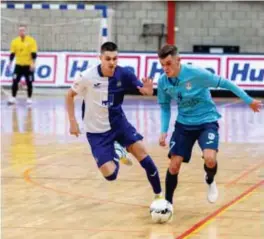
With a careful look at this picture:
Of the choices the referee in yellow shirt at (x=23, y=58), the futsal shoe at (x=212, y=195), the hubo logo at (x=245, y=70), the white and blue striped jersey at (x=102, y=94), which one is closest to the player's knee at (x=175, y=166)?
the futsal shoe at (x=212, y=195)

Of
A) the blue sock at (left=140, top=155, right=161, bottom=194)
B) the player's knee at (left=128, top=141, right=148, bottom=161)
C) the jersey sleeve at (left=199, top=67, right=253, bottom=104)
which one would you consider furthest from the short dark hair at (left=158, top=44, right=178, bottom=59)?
the blue sock at (left=140, top=155, right=161, bottom=194)

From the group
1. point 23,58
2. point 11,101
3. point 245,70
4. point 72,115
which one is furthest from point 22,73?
point 72,115

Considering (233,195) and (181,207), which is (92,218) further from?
(233,195)

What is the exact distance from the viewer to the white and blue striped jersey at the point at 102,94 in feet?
28.8

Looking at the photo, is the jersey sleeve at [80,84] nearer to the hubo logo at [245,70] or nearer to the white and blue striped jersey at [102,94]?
the white and blue striped jersey at [102,94]

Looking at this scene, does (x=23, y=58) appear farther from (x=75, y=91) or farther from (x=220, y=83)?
(x=220, y=83)

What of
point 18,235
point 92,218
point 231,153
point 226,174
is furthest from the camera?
point 231,153

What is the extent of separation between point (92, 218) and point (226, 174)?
3.31 meters

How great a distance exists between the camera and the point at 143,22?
99.1ft

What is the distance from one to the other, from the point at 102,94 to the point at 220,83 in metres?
1.17

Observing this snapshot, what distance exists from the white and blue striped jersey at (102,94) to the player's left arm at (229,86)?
67 centimetres

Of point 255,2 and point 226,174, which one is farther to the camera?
point 255,2

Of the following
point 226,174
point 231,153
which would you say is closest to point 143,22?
point 231,153

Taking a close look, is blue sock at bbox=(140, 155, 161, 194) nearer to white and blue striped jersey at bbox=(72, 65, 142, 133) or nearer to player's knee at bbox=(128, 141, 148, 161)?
player's knee at bbox=(128, 141, 148, 161)
